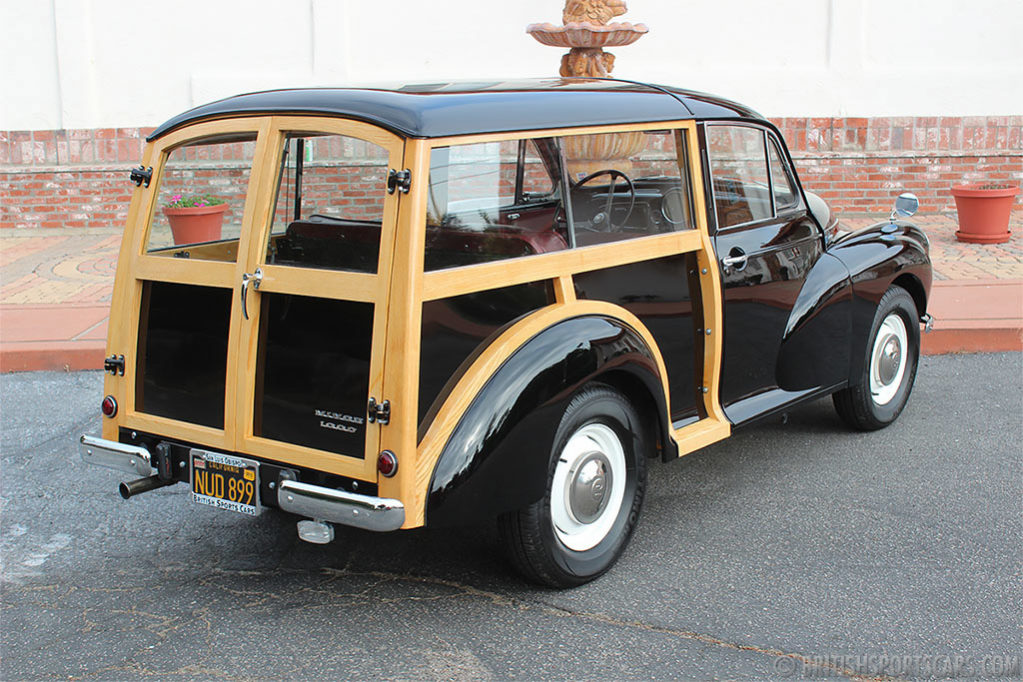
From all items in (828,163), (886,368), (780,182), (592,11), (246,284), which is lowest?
(886,368)

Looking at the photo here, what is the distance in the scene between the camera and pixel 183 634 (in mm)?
3350

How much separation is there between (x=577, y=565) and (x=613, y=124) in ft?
5.26

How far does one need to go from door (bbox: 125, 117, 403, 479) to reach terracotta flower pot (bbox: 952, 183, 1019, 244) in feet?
24.4

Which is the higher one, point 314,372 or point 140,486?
point 314,372

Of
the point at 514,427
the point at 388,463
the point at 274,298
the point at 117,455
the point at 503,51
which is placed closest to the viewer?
the point at 388,463

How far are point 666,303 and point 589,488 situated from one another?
88 centimetres

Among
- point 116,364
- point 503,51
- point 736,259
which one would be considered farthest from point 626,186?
point 503,51

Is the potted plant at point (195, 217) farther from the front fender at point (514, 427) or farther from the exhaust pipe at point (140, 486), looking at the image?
the front fender at point (514, 427)

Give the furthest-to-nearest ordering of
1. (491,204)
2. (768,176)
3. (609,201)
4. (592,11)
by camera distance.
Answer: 1. (592,11)
2. (768,176)
3. (609,201)
4. (491,204)

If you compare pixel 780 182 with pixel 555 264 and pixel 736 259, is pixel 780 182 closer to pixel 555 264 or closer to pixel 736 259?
pixel 736 259

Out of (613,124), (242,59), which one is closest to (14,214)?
(242,59)

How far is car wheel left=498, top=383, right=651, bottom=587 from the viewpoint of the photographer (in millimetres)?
3430

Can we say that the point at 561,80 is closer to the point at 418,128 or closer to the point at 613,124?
the point at 613,124

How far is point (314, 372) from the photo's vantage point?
3.32 m
